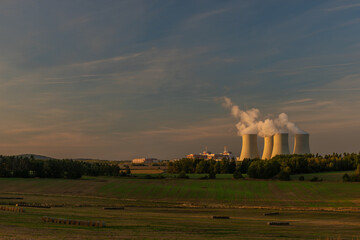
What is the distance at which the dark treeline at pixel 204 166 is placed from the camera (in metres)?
145

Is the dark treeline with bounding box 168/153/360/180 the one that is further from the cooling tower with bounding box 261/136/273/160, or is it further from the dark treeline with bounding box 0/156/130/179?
the dark treeline with bounding box 0/156/130/179

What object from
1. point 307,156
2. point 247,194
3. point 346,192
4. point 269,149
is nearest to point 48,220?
point 247,194

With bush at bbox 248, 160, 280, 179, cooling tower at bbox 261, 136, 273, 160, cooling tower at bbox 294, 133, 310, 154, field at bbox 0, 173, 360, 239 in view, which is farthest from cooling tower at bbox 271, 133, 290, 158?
field at bbox 0, 173, 360, 239

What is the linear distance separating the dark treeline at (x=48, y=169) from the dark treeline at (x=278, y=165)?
2936 cm

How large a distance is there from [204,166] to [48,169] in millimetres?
61404

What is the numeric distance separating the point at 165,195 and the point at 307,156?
2607 inches

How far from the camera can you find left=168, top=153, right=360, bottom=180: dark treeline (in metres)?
111

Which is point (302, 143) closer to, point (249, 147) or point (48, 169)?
point (249, 147)

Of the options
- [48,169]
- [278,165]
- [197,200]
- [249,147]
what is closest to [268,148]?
[249,147]

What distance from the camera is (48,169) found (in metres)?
113

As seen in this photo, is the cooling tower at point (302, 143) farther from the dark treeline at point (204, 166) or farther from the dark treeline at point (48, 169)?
the dark treeline at point (48, 169)

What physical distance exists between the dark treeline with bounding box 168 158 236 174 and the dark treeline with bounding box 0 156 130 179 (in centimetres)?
2936

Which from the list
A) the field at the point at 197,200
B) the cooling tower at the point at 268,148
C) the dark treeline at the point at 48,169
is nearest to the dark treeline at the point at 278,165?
the cooling tower at the point at 268,148

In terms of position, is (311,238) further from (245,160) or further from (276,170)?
(245,160)
